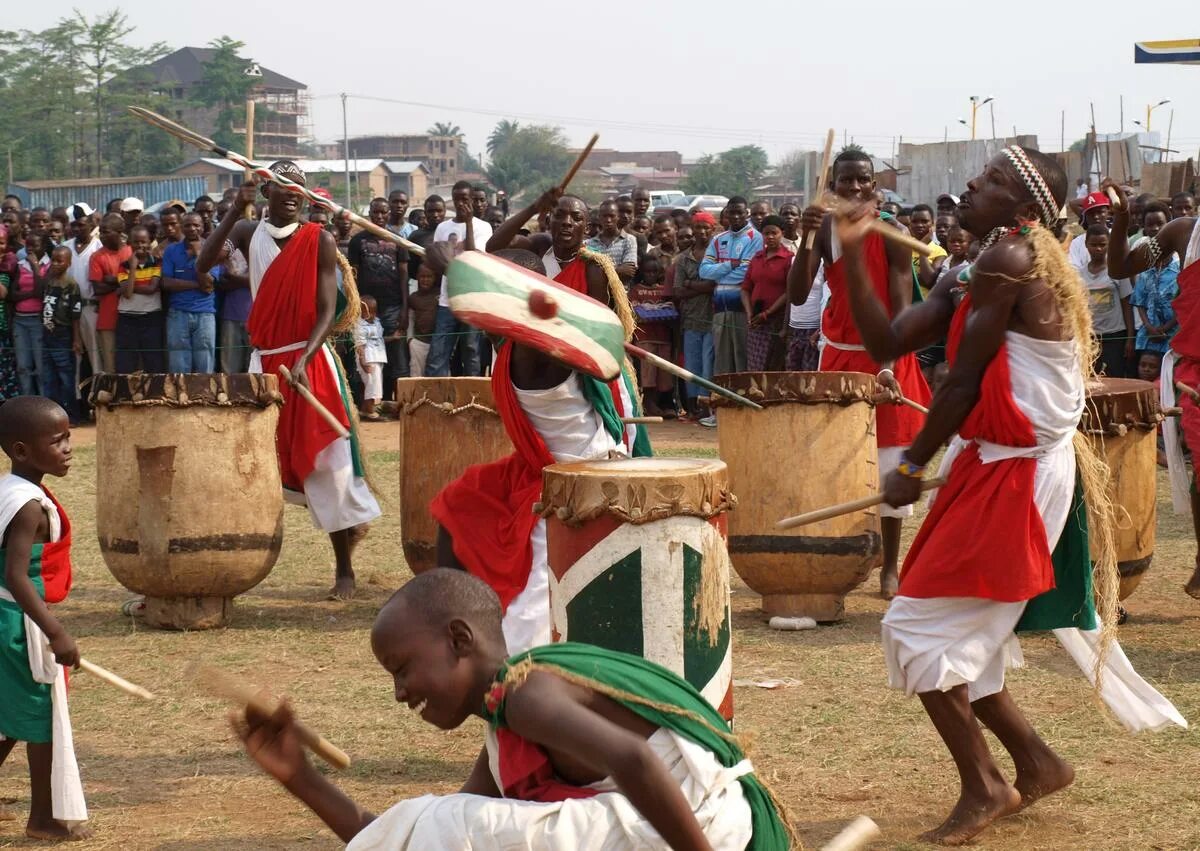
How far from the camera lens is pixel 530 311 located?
5414mm

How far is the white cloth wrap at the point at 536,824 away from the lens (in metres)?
3.13

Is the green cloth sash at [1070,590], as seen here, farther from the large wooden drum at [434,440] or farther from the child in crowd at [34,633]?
the large wooden drum at [434,440]

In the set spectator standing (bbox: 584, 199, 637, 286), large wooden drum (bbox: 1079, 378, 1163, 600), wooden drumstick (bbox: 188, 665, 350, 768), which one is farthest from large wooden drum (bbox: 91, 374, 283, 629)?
spectator standing (bbox: 584, 199, 637, 286)

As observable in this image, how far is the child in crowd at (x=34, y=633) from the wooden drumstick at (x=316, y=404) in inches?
121

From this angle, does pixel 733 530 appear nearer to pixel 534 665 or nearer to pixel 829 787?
Answer: pixel 829 787

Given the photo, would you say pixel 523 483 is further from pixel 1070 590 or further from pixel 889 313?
pixel 889 313

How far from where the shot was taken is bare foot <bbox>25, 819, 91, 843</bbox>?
4867 millimetres

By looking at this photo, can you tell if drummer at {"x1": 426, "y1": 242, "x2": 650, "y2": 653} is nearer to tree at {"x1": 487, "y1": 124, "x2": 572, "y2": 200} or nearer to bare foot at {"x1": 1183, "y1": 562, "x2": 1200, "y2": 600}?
bare foot at {"x1": 1183, "y1": 562, "x2": 1200, "y2": 600}

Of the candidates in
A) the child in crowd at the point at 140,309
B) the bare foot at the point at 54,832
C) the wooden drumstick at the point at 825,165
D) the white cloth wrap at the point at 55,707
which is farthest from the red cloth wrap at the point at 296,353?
the child in crowd at the point at 140,309

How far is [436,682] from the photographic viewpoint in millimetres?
3215

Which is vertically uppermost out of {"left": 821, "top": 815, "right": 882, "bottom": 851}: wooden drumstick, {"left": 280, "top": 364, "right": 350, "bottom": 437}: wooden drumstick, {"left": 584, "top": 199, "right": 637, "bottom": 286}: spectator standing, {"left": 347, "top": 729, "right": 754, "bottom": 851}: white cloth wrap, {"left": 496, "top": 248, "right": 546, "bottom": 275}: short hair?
{"left": 584, "top": 199, "right": 637, "bottom": 286}: spectator standing

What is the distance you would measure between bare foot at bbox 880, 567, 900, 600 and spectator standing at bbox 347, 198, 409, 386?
841 cm

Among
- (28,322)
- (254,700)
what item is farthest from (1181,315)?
(28,322)

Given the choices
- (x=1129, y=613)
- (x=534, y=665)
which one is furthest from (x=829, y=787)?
(x=1129, y=613)
